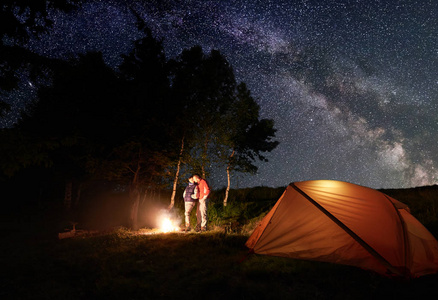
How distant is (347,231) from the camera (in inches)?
196

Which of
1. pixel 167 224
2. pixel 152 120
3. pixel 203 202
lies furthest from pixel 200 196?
pixel 152 120

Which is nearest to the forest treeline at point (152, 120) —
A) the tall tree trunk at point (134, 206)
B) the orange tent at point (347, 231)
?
the tall tree trunk at point (134, 206)

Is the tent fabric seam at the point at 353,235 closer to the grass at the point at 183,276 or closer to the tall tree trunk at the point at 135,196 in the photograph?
the grass at the point at 183,276

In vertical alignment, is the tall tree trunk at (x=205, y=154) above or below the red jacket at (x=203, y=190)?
above

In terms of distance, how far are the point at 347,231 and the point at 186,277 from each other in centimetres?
341

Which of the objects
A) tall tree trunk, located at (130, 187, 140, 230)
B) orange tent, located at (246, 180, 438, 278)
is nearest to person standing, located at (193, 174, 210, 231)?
orange tent, located at (246, 180, 438, 278)

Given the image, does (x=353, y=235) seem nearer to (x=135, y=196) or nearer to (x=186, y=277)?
(x=186, y=277)

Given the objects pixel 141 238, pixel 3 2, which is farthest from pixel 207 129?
pixel 3 2

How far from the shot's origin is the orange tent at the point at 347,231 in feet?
15.4

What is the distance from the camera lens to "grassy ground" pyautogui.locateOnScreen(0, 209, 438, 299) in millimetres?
3934

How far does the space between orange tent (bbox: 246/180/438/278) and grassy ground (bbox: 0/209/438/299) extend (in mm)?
247

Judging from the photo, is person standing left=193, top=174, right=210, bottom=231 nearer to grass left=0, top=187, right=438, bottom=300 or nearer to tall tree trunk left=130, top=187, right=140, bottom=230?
grass left=0, top=187, right=438, bottom=300

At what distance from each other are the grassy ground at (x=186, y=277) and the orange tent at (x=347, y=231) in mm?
247

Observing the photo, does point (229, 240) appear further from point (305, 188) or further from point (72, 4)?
point (72, 4)
